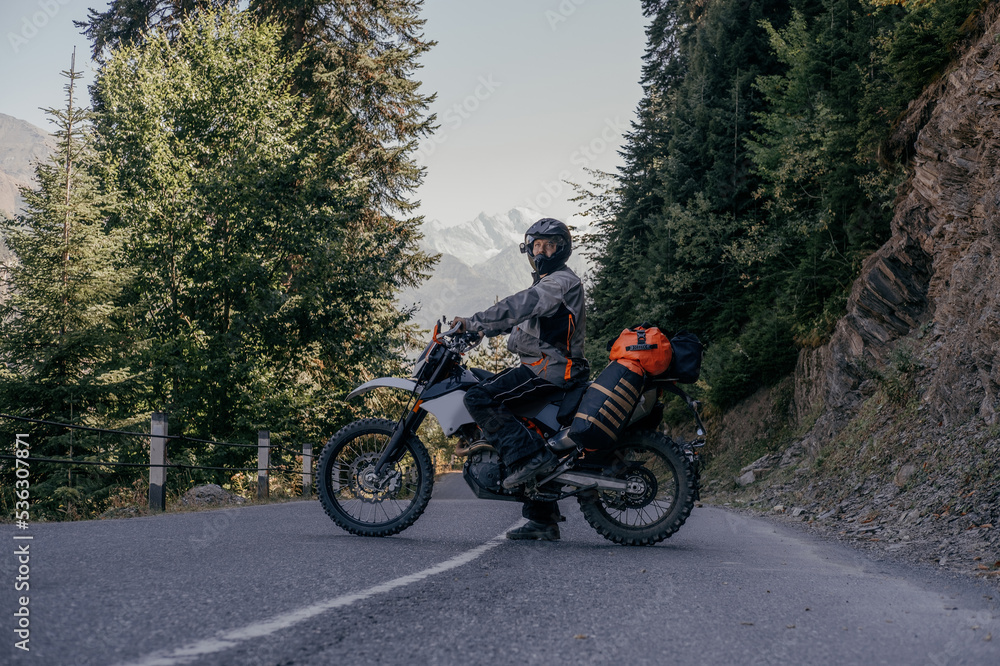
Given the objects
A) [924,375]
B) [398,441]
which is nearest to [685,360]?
[398,441]

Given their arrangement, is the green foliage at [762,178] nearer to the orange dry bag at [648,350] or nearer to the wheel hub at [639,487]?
the orange dry bag at [648,350]

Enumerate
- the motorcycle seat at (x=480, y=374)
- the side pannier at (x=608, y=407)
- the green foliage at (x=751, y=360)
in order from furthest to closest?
the green foliage at (x=751, y=360), the motorcycle seat at (x=480, y=374), the side pannier at (x=608, y=407)

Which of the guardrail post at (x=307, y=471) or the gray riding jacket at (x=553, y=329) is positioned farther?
the guardrail post at (x=307, y=471)

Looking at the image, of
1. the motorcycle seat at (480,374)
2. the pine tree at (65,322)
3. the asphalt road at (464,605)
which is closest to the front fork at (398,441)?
the motorcycle seat at (480,374)

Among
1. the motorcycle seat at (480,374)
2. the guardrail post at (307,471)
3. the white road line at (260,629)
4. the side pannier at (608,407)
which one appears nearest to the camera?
the white road line at (260,629)

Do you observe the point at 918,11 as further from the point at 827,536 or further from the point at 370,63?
the point at 370,63

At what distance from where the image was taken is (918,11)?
13.6 m

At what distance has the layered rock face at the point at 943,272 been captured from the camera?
32.6ft

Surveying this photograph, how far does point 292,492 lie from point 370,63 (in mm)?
14488

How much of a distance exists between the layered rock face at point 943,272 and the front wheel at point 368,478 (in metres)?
6.61

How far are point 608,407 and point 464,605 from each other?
2.60m

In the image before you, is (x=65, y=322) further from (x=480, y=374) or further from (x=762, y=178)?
(x=762, y=178)

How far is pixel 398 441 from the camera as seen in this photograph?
6.28m


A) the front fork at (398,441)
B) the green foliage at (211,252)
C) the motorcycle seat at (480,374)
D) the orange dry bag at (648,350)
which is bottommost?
the front fork at (398,441)
